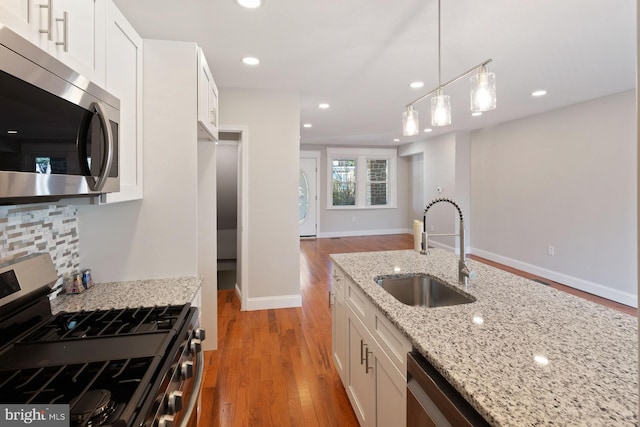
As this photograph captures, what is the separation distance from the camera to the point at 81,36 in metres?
1.09

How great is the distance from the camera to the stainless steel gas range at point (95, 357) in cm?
76

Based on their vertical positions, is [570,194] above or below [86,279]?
above

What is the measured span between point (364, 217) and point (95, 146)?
7.69 m

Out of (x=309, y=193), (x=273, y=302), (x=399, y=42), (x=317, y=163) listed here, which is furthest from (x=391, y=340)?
(x=317, y=163)

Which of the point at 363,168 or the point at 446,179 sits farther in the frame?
the point at 363,168

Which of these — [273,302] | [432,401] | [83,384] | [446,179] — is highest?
[446,179]

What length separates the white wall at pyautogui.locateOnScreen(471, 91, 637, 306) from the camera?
142 inches

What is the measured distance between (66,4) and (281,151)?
244 cm

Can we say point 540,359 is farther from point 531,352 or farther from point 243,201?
point 243,201

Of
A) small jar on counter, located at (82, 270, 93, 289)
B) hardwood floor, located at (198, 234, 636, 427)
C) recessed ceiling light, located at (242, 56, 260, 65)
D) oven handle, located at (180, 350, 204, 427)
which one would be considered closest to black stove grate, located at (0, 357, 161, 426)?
oven handle, located at (180, 350, 204, 427)

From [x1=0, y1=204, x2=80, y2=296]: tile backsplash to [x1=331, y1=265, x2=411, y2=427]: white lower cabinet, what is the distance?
1.49 m

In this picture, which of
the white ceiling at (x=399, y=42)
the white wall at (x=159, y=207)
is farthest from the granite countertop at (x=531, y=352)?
the white ceiling at (x=399, y=42)

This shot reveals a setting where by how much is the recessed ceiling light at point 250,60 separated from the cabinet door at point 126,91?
112 cm

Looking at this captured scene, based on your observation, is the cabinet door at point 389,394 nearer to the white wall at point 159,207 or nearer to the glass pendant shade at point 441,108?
the white wall at point 159,207
